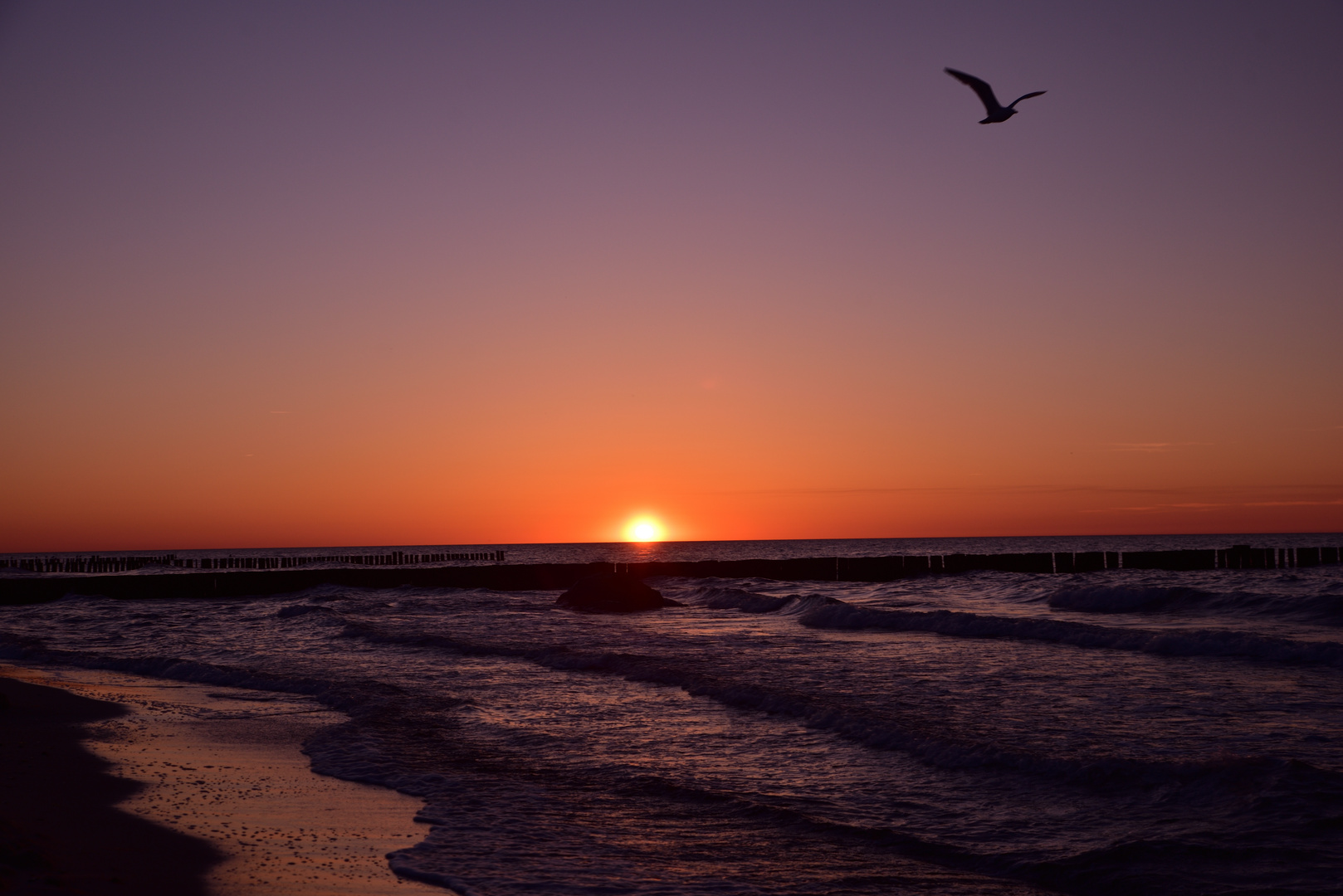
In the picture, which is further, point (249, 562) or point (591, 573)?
point (249, 562)

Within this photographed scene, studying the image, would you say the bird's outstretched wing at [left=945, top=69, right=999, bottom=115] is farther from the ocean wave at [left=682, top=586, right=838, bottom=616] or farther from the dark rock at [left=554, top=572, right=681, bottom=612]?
the dark rock at [left=554, top=572, right=681, bottom=612]

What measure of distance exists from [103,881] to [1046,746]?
7509mm

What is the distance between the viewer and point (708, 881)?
578cm

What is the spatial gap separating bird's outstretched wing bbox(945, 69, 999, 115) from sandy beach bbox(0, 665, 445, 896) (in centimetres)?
1094

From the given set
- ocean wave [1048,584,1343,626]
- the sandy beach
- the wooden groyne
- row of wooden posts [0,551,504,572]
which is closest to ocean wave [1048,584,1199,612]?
ocean wave [1048,584,1343,626]

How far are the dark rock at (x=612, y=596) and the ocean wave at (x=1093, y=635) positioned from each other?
6.89 meters

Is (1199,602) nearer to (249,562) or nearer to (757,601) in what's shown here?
(757,601)

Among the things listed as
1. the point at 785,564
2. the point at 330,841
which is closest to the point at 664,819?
the point at 330,841

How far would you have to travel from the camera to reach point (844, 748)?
947 centimetres

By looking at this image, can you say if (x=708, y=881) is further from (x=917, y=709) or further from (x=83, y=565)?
(x=83, y=565)

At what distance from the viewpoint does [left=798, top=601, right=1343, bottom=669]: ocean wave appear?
14938 millimetres

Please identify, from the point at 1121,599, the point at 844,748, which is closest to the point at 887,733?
the point at 844,748

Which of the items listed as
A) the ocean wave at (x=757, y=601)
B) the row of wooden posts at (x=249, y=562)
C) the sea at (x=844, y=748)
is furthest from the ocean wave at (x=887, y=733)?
the row of wooden posts at (x=249, y=562)

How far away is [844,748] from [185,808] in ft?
19.0
